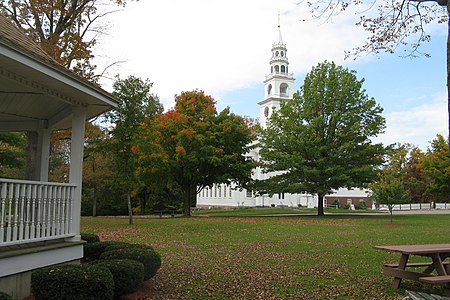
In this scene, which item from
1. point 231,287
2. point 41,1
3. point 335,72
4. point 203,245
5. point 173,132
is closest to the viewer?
point 231,287

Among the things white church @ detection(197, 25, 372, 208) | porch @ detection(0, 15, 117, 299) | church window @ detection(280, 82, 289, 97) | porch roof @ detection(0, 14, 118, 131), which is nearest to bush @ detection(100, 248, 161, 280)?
porch @ detection(0, 15, 117, 299)

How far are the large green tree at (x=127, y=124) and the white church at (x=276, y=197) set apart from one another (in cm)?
4097

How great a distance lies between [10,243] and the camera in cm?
616

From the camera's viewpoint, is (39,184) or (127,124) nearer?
(39,184)

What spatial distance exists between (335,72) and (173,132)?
13480 millimetres

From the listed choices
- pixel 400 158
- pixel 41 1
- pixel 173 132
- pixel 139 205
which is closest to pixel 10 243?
pixel 41 1

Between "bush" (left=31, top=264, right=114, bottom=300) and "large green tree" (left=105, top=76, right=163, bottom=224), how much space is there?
16.3 m

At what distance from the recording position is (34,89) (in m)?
7.11

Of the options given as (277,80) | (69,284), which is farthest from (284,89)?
(69,284)

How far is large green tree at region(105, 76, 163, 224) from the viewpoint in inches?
874

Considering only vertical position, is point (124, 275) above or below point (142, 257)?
below

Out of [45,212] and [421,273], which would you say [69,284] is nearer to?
[45,212]

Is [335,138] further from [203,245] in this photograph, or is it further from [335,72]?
[203,245]

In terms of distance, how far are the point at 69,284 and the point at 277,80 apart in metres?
67.1
